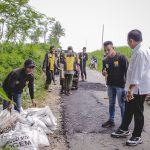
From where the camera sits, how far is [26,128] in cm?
596

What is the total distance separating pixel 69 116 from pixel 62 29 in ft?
163

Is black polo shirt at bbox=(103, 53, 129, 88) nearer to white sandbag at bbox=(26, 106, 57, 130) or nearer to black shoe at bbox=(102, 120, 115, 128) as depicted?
black shoe at bbox=(102, 120, 115, 128)

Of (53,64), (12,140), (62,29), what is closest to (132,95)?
(12,140)

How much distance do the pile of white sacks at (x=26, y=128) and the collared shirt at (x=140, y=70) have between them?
6.27ft

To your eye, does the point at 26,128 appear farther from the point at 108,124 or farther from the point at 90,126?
the point at 108,124

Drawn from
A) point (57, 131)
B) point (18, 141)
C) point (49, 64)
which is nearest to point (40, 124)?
point (57, 131)

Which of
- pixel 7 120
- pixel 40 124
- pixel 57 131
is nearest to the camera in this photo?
pixel 7 120

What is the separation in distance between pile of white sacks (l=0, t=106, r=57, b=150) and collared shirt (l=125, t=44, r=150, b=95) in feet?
6.27

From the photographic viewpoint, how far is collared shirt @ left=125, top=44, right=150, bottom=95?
570cm

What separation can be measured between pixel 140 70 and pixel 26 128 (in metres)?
2.30

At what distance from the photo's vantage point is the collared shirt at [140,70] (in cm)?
570

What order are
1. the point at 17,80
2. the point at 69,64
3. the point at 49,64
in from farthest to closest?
the point at 49,64 → the point at 69,64 → the point at 17,80

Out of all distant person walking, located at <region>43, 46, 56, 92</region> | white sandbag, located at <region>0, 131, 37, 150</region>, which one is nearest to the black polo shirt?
white sandbag, located at <region>0, 131, 37, 150</region>

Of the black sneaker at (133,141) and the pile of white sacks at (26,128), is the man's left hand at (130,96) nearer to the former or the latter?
the black sneaker at (133,141)
